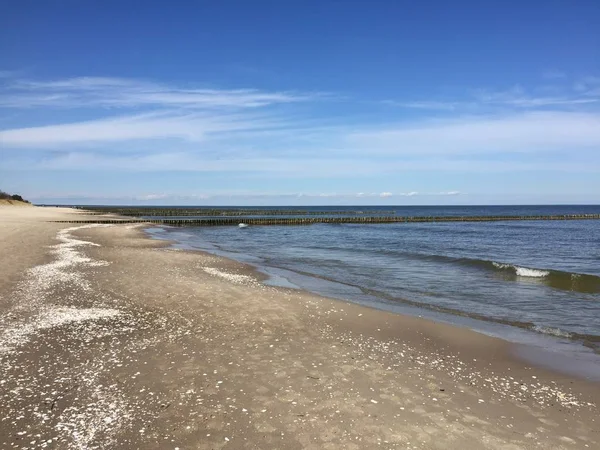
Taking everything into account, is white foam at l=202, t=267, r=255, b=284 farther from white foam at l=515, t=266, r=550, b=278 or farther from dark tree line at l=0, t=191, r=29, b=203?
dark tree line at l=0, t=191, r=29, b=203

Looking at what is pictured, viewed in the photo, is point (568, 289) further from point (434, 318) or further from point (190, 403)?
point (190, 403)

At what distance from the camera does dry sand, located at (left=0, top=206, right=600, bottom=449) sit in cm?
539

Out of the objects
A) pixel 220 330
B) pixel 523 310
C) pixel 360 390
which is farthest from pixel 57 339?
pixel 523 310

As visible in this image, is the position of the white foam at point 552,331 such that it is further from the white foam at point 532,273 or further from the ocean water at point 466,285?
the white foam at point 532,273

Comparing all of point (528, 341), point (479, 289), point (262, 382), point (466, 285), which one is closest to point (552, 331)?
point (528, 341)

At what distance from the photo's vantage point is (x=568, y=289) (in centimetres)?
1759

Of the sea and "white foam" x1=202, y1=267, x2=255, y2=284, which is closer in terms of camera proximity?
the sea

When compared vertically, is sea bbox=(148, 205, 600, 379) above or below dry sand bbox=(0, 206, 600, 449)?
below

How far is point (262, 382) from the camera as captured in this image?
6.97m

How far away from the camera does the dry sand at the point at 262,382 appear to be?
17.7 ft

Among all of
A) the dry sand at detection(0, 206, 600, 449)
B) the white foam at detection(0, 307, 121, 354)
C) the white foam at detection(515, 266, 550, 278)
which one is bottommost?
the white foam at detection(515, 266, 550, 278)

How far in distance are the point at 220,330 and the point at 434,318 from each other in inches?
241

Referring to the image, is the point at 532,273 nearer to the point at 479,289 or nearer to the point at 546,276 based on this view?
the point at 546,276

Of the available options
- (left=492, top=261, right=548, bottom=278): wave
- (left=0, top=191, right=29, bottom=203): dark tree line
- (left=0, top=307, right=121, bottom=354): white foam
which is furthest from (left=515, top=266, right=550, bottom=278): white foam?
(left=0, top=191, right=29, bottom=203): dark tree line
